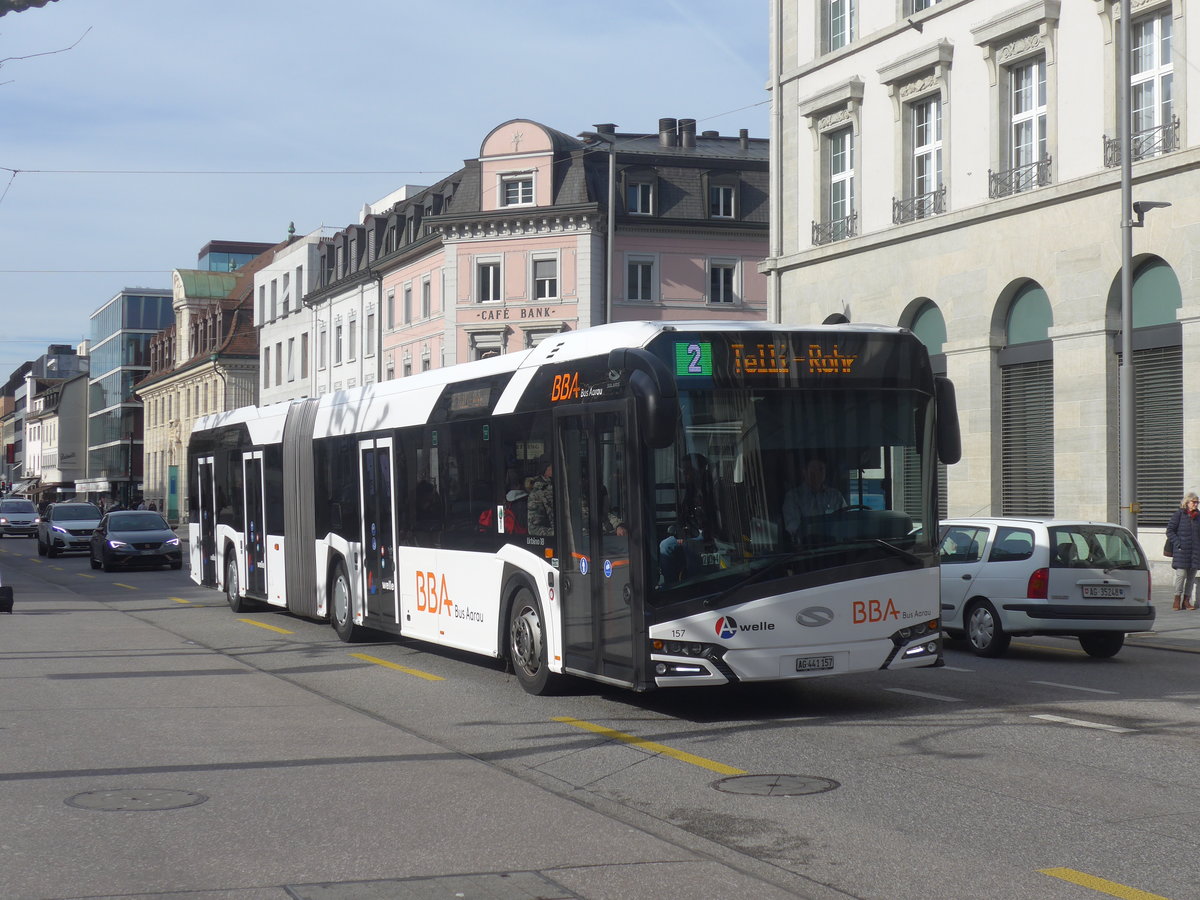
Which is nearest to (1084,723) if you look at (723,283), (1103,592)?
(1103,592)

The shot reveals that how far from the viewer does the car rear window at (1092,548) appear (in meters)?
16.1

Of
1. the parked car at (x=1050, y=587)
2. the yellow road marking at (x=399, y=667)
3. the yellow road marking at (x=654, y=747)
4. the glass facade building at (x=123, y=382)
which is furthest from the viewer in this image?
the glass facade building at (x=123, y=382)

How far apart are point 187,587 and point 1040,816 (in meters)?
24.9

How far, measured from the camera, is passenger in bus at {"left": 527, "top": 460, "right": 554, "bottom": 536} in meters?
11.8

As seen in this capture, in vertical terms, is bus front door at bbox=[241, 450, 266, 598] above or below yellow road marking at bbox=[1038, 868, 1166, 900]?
above

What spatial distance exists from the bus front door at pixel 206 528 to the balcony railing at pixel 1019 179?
15.3 metres

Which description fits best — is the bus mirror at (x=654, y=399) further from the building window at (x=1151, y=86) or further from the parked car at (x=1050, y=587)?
the building window at (x=1151, y=86)

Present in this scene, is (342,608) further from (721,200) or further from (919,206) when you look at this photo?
(721,200)

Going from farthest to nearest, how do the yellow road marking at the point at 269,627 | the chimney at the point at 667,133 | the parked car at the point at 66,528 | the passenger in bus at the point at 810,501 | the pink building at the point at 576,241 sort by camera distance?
the chimney at the point at 667,133
the pink building at the point at 576,241
the parked car at the point at 66,528
the yellow road marking at the point at 269,627
the passenger in bus at the point at 810,501

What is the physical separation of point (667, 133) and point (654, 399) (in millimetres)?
52029

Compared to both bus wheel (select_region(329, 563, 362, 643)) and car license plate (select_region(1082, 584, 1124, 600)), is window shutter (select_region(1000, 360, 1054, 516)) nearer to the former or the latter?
car license plate (select_region(1082, 584, 1124, 600))

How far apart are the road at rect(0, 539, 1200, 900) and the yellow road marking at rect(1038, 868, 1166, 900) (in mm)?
19

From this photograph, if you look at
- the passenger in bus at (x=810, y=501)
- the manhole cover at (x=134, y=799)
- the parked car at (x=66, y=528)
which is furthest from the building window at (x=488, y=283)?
the manhole cover at (x=134, y=799)

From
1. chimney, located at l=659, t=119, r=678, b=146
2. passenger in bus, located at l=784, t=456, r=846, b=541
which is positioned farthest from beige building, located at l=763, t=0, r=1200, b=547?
chimney, located at l=659, t=119, r=678, b=146
